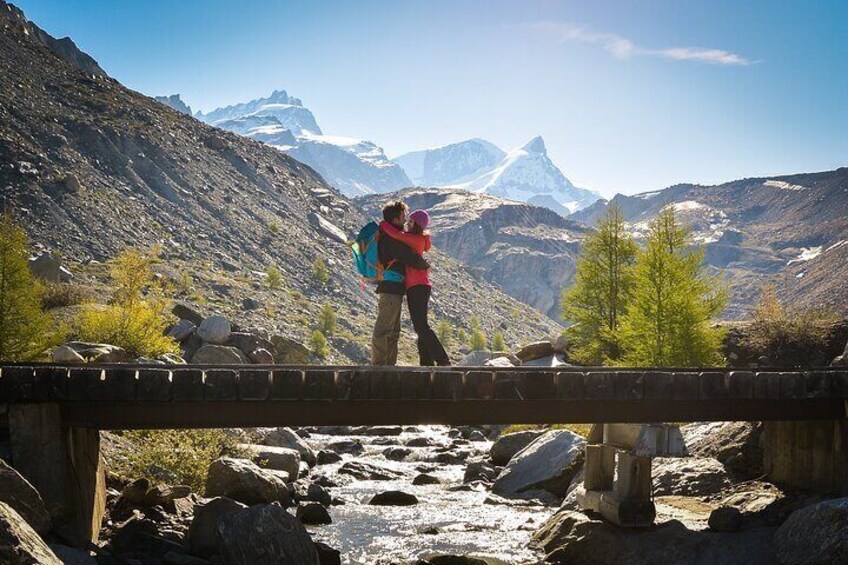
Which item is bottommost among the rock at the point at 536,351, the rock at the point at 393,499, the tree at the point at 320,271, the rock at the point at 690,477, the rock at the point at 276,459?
the rock at the point at 393,499

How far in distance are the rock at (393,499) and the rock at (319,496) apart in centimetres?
118

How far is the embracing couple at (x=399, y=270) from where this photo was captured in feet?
47.0

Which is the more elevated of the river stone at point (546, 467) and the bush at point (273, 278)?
the bush at point (273, 278)

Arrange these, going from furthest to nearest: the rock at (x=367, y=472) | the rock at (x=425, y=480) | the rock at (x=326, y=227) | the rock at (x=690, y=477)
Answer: the rock at (x=326, y=227), the rock at (x=367, y=472), the rock at (x=425, y=480), the rock at (x=690, y=477)

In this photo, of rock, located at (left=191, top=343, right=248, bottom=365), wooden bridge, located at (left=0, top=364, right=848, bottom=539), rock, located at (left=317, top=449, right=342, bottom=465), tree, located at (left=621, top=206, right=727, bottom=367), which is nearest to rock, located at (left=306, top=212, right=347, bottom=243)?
rock, located at (left=191, top=343, right=248, bottom=365)

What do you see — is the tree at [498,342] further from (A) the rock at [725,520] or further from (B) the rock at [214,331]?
(A) the rock at [725,520]

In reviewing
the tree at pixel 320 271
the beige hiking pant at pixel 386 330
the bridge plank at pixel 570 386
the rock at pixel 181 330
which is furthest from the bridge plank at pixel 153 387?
the tree at pixel 320 271

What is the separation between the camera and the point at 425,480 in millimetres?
25984

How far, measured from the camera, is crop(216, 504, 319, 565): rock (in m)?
12.0

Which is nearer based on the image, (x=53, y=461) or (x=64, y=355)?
(x=53, y=461)

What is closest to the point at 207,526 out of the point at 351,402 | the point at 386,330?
the point at 351,402

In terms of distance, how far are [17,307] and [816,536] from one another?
2798cm

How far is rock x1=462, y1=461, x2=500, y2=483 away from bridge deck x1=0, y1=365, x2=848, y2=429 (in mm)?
12420

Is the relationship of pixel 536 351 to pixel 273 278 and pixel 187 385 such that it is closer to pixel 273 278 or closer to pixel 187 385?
pixel 187 385
